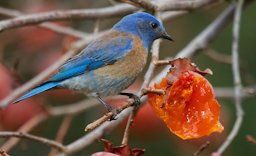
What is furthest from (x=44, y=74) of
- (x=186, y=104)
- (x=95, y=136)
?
(x=186, y=104)

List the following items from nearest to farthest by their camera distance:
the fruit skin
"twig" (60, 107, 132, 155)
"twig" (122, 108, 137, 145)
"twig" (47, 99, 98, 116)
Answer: "twig" (122, 108, 137, 145)
the fruit skin
"twig" (60, 107, 132, 155)
"twig" (47, 99, 98, 116)

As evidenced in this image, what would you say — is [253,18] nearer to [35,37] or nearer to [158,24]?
[35,37]

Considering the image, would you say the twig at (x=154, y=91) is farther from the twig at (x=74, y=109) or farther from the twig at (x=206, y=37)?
the twig at (x=74, y=109)

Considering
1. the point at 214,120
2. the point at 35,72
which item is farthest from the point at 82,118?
the point at 214,120

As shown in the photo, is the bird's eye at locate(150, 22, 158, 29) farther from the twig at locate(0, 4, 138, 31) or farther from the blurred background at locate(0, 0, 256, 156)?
the blurred background at locate(0, 0, 256, 156)

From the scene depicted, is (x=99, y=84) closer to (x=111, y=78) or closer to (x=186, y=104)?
(x=111, y=78)

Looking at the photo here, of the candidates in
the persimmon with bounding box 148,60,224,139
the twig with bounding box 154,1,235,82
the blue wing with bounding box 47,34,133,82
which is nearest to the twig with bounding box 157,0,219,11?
the twig with bounding box 154,1,235,82

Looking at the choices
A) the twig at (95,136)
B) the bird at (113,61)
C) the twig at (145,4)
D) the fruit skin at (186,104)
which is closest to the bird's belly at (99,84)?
the bird at (113,61)
